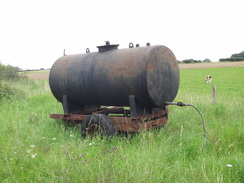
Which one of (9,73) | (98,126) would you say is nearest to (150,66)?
(98,126)

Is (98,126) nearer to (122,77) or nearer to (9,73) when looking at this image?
(122,77)

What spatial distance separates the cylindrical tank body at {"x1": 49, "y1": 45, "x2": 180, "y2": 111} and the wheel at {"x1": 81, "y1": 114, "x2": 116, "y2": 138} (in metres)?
0.57

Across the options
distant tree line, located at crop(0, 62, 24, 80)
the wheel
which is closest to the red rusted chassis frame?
the wheel

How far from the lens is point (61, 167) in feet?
11.6

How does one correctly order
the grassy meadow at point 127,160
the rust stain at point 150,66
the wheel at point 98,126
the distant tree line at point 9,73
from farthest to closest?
the distant tree line at point 9,73 < the wheel at point 98,126 < the rust stain at point 150,66 < the grassy meadow at point 127,160

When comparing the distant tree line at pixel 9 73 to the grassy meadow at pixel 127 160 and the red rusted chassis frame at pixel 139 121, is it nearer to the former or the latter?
the grassy meadow at pixel 127 160

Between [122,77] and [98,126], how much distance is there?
3.49 feet

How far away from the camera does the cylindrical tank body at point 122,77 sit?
495cm

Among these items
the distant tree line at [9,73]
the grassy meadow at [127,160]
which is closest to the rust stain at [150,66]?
the grassy meadow at [127,160]

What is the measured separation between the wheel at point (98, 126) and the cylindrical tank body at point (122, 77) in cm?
57

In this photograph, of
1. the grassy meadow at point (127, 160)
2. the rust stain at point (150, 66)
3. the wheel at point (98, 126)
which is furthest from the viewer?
the wheel at point (98, 126)

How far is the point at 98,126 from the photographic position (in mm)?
5172

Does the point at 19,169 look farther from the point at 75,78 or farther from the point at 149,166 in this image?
the point at 75,78

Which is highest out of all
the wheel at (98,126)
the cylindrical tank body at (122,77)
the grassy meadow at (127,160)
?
the cylindrical tank body at (122,77)
